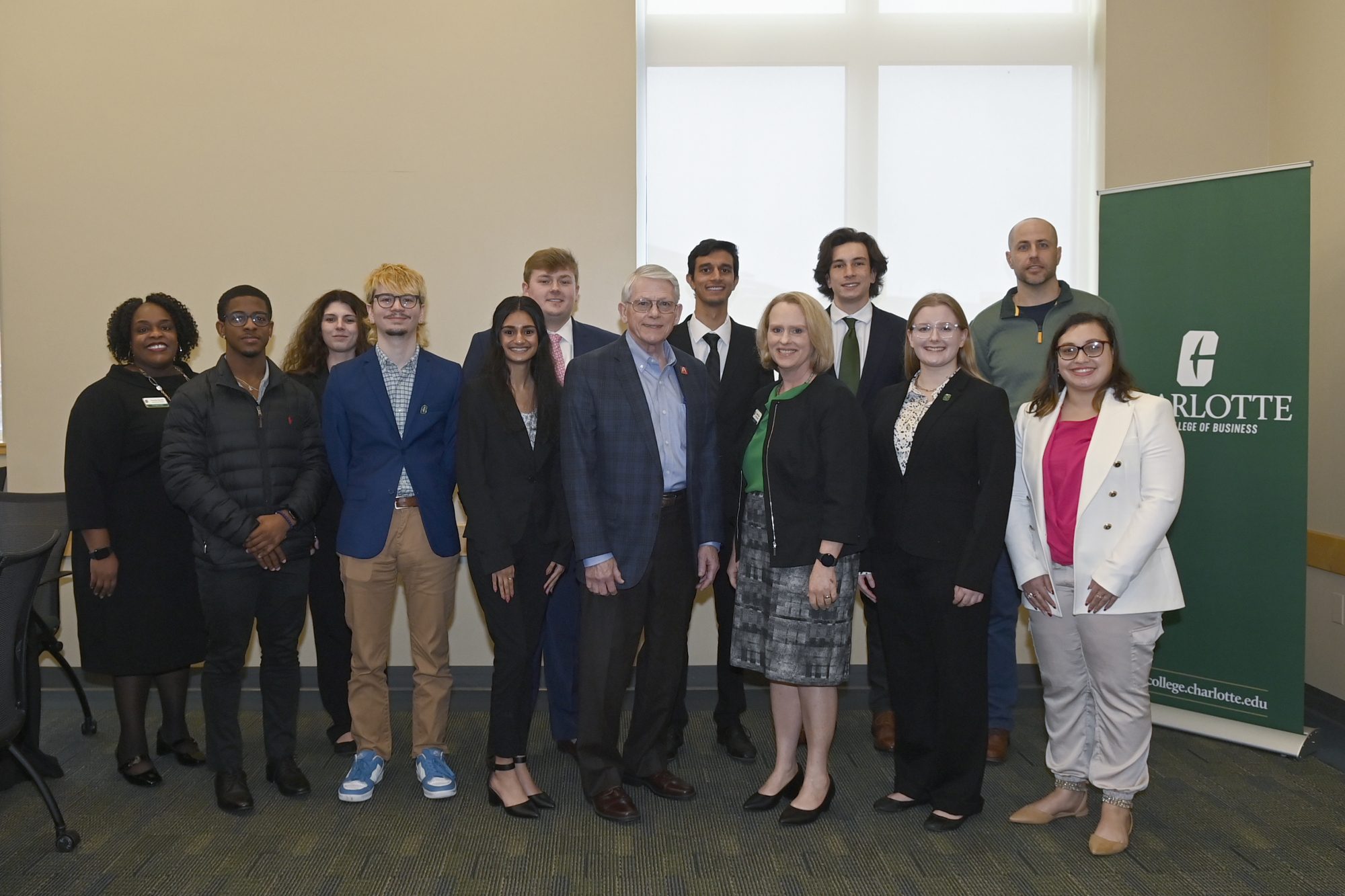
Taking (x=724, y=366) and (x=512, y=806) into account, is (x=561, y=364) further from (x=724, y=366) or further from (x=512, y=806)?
(x=512, y=806)

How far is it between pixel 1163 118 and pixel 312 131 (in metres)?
4.11

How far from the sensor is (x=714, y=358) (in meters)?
3.61

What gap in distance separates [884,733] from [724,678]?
26.4 inches

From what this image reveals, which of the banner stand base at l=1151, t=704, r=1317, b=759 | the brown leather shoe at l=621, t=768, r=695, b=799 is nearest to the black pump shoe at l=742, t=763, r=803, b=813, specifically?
the brown leather shoe at l=621, t=768, r=695, b=799

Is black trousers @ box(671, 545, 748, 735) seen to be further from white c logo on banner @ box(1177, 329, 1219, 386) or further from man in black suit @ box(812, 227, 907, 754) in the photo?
white c logo on banner @ box(1177, 329, 1219, 386)

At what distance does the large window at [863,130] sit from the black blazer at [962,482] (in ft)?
6.79

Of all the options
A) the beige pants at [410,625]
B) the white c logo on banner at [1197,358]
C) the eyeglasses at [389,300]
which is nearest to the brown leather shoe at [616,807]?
the beige pants at [410,625]

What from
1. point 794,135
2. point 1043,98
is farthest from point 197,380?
point 1043,98

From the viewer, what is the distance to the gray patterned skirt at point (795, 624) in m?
2.95

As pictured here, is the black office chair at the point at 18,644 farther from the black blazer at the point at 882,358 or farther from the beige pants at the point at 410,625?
the black blazer at the point at 882,358

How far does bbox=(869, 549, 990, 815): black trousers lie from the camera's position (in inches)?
117

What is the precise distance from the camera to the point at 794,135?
4848 mm

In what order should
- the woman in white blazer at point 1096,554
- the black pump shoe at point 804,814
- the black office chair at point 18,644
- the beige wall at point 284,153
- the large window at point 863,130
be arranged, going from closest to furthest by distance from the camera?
the black office chair at point 18,644 < the woman in white blazer at point 1096,554 < the black pump shoe at point 804,814 < the beige wall at point 284,153 < the large window at point 863,130

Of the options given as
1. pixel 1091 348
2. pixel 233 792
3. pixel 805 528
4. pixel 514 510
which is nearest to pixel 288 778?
pixel 233 792
